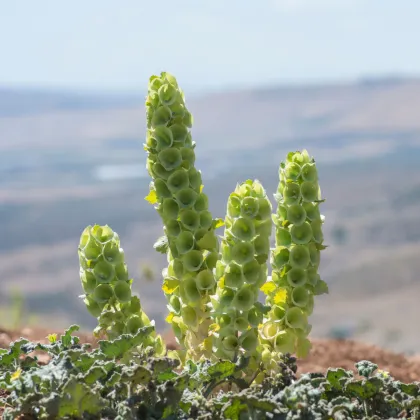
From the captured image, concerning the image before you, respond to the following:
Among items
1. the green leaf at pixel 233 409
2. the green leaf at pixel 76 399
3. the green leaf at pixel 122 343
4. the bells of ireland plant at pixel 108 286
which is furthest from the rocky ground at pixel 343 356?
the green leaf at pixel 76 399

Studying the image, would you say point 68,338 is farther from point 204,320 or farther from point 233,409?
point 233,409

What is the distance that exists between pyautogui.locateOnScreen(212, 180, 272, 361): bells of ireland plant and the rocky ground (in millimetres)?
2063

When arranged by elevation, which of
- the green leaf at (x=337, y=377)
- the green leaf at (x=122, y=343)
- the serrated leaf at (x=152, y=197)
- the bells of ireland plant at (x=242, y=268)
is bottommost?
the green leaf at (x=337, y=377)

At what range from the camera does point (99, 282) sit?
12.7ft

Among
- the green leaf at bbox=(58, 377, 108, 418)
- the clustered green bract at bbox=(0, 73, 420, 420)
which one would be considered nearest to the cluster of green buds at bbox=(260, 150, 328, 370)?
the clustered green bract at bbox=(0, 73, 420, 420)

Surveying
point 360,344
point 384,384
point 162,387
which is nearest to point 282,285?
point 384,384

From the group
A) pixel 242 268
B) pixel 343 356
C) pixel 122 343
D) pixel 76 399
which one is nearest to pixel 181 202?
pixel 242 268

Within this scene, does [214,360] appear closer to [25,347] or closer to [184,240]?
[184,240]

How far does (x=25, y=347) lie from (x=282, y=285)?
3.59ft

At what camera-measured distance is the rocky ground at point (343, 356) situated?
596 cm

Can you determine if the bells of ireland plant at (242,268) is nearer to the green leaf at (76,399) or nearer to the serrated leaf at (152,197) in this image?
the serrated leaf at (152,197)

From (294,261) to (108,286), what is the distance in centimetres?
79

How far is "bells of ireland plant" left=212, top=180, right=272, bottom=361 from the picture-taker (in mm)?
3596

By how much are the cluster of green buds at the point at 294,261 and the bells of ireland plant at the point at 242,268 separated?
16 cm
